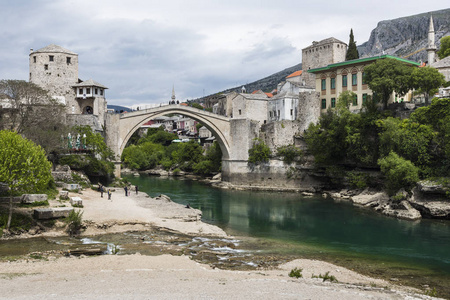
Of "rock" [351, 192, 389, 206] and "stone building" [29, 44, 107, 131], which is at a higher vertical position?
"stone building" [29, 44, 107, 131]

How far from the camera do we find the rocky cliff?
9669 cm

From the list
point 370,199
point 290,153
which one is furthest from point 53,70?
point 370,199

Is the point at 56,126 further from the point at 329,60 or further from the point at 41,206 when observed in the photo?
the point at 329,60

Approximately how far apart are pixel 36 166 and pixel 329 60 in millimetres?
42107

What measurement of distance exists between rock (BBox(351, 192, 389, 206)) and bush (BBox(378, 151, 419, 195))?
82 centimetres

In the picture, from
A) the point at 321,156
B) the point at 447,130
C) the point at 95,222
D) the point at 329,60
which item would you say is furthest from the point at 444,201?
the point at 329,60

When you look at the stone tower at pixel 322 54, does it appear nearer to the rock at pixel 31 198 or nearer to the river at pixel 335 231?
the river at pixel 335 231

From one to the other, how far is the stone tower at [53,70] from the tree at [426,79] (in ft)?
107

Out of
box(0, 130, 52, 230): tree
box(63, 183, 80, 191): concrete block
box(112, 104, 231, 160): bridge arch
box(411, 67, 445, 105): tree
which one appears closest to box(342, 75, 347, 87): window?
box(411, 67, 445, 105): tree

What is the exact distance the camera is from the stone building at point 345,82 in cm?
4088

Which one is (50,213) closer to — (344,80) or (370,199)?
(370,199)

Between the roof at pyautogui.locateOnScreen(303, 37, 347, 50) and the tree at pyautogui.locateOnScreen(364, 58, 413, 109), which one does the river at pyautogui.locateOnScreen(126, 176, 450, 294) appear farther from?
the roof at pyautogui.locateOnScreen(303, 37, 347, 50)

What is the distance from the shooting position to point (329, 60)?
53.1 m

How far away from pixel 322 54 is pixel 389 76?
64.6ft
